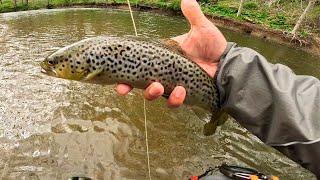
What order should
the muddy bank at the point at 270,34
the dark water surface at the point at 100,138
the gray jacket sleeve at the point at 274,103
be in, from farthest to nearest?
the muddy bank at the point at 270,34 → the dark water surface at the point at 100,138 → the gray jacket sleeve at the point at 274,103

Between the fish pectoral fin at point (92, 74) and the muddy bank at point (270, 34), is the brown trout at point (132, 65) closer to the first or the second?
the fish pectoral fin at point (92, 74)

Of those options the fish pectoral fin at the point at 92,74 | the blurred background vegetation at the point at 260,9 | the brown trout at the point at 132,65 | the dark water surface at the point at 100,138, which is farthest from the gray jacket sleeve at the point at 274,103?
the blurred background vegetation at the point at 260,9

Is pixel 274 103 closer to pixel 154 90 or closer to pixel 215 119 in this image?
pixel 215 119

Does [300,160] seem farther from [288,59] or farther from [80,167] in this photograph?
[288,59]

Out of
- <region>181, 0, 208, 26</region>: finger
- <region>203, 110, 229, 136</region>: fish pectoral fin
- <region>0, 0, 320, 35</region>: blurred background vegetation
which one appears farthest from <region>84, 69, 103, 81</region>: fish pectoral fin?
<region>0, 0, 320, 35</region>: blurred background vegetation

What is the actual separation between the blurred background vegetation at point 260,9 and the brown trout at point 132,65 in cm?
2037

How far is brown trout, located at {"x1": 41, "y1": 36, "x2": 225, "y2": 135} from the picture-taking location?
8.43ft

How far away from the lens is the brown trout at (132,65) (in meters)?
2.57

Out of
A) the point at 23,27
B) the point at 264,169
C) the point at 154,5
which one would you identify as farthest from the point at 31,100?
the point at 154,5

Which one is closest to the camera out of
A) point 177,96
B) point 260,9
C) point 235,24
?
point 177,96

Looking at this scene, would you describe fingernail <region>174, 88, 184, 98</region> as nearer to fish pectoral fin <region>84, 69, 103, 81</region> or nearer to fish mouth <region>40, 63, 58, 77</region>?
fish pectoral fin <region>84, 69, 103, 81</region>

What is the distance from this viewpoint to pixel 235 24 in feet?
76.5

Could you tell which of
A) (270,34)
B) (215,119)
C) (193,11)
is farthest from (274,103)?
(270,34)

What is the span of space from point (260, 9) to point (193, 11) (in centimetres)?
2779
